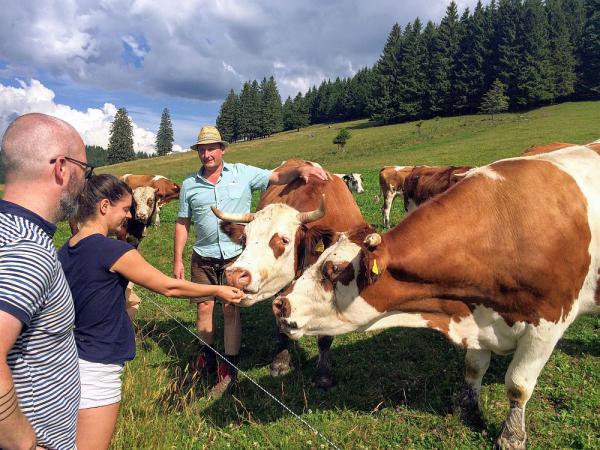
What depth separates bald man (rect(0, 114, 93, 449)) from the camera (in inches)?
61.9

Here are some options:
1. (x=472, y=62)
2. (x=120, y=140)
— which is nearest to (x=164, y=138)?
(x=120, y=140)

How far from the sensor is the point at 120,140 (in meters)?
99.1

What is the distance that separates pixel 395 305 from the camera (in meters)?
3.90

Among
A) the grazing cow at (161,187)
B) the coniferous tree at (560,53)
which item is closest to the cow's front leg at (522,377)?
the grazing cow at (161,187)

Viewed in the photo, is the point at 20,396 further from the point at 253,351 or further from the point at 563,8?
the point at 563,8

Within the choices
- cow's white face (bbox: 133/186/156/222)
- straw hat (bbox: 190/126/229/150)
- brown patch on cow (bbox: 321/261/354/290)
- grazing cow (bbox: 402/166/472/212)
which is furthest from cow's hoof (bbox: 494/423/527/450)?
cow's white face (bbox: 133/186/156/222)

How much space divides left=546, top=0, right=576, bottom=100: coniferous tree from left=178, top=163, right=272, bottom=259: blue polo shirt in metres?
73.3

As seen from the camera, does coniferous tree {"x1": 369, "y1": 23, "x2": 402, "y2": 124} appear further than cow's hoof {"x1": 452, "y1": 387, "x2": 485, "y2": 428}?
Yes

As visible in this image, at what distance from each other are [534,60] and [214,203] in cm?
7650

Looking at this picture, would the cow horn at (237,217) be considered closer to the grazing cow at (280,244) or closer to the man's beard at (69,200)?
the grazing cow at (280,244)

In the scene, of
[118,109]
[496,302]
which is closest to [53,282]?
[496,302]

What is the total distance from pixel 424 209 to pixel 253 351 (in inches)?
136

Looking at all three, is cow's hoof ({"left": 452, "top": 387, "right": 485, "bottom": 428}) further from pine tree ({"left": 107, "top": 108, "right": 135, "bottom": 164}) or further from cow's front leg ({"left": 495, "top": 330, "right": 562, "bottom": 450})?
pine tree ({"left": 107, "top": 108, "right": 135, "bottom": 164})

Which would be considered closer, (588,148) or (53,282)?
(53,282)
